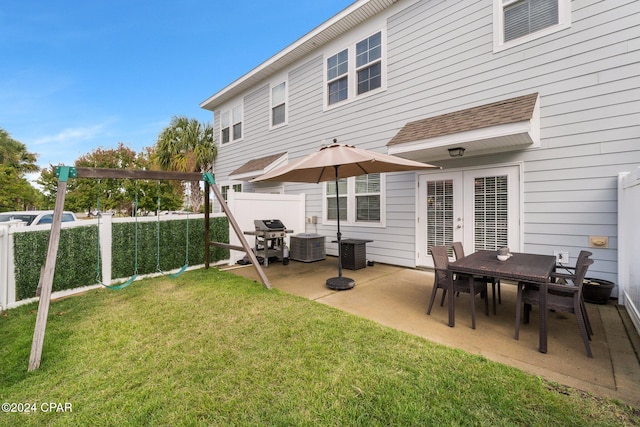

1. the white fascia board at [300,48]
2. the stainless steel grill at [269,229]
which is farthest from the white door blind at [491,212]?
Answer: the white fascia board at [300,48]

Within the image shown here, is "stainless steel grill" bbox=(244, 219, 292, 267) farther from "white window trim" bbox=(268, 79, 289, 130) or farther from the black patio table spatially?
the black patio table

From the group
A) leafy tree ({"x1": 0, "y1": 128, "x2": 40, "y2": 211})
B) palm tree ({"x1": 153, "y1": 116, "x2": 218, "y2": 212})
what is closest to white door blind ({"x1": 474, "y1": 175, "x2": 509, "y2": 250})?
palm tree ({"x1": 153, "y1": 116, "x2": 218, "y2": 212})

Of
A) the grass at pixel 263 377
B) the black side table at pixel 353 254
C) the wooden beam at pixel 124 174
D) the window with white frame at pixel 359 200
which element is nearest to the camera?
the grass at pixel 263 377

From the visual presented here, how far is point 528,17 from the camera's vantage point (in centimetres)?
472

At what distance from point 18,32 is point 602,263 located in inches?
774

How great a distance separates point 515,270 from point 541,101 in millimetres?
3317

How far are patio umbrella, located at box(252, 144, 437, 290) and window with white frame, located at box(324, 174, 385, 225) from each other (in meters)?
1.62

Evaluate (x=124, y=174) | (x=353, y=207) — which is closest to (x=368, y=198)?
(x=353, y=207)

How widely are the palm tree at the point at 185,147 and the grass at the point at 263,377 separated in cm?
909

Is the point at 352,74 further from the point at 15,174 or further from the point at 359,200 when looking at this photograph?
the point at 15,174

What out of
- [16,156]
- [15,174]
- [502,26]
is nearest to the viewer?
[502,26]

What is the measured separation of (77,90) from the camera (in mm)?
16969

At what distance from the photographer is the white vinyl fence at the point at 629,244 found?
298 centimetres

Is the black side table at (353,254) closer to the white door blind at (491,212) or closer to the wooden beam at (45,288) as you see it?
the white door blind at (491,212)
